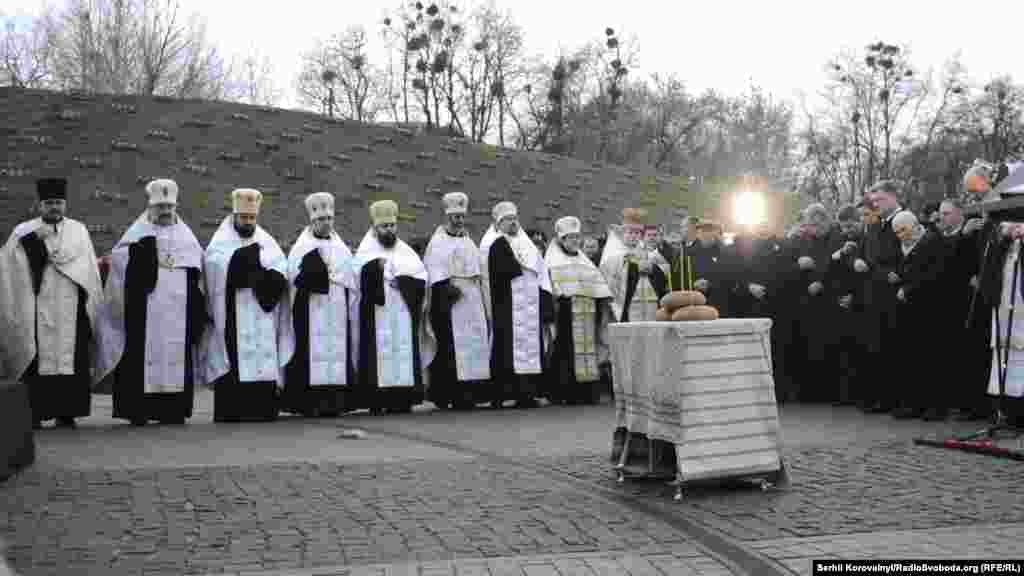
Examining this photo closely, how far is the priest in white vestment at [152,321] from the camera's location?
1243 centimetres

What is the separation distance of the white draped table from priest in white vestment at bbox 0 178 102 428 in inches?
282

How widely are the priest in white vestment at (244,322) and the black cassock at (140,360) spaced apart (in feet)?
1.10

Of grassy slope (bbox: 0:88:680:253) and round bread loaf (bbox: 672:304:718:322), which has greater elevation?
grassy slope (bbox: 0:88:680:253)

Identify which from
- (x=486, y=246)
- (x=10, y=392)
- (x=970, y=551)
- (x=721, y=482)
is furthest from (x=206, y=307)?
(x=970, y=551)

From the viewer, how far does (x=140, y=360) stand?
12.4m

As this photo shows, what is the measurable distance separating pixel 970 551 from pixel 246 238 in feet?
31.4

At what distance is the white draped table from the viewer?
6926mm

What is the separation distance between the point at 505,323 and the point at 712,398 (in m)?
7.55

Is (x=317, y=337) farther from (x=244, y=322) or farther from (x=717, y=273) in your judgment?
(x=717, y=273)

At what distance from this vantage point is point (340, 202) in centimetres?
3462

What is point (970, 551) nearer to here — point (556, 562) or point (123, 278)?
point (556, 562)

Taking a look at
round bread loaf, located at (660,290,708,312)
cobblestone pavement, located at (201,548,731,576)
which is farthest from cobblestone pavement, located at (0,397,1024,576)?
round bread loaf, located at (660,290,708,312)

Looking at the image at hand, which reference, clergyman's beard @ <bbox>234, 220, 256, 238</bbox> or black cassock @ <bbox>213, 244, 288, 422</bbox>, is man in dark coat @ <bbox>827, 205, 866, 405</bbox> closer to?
black cassock @ <bbox>213, 244, 288, 422</bbox>

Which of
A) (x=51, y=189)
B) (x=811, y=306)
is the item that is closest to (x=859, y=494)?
(x=811, y=306)
